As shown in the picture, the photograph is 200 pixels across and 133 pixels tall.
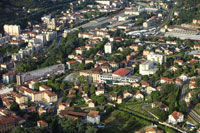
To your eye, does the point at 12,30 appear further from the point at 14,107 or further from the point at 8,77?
the point at 14,107

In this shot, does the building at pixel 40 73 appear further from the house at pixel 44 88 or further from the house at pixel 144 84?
the house at pixel 144 84

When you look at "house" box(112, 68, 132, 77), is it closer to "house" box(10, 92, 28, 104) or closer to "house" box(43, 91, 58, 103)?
"house" box(43, 91, 58, 103)

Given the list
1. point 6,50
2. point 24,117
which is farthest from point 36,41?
point 24,117

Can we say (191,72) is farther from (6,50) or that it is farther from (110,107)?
(6,50)

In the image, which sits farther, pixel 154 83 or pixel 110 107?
pixel 154 83

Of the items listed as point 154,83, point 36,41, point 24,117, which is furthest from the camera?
point 36,41

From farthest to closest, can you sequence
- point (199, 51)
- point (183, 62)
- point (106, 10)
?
point (106, 10) < point (199, 51) < point (183, 62)

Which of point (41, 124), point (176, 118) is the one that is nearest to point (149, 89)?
point (176, 118)
